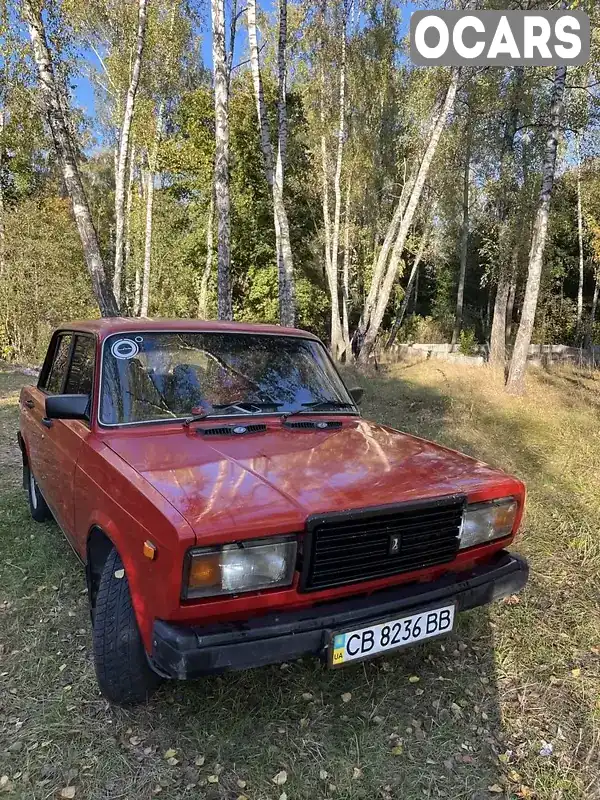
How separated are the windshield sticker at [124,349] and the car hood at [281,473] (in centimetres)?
48

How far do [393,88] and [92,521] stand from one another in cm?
1922

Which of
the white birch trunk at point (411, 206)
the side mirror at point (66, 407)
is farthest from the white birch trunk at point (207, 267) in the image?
the side mirror at point (66, 407)

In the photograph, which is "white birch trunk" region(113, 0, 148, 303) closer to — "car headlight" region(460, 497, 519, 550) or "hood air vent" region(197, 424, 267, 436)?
"hood air vent" region(197, 424, 267, 436)

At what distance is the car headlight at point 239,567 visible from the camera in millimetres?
1959

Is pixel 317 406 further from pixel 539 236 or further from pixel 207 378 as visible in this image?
pixel 539 236

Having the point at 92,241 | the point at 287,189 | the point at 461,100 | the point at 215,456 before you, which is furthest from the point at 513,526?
the point at 287,189

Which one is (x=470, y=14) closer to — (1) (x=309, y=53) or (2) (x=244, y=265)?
(1) (x=309, y=53)

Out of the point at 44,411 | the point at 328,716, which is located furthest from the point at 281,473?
the point at 44,411

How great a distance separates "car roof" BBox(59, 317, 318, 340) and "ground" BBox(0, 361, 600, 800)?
164cm

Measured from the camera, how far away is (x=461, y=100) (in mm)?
17172

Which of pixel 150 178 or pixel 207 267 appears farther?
pixel 207 267

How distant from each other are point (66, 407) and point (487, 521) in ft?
6.99

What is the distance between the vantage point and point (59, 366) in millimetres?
3967

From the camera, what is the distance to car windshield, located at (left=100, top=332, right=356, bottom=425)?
297 cm
